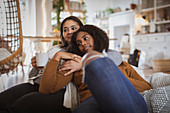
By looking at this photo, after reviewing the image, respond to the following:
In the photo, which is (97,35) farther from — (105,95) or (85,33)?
(105,95)

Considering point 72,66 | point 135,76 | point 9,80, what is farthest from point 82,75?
point 9,80

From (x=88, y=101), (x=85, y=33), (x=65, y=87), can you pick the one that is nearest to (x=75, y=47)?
(x=85, y=33)

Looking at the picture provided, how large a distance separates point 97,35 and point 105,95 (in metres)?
0.44

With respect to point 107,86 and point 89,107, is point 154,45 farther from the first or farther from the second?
point 107,86

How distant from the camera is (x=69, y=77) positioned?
38.7 inches

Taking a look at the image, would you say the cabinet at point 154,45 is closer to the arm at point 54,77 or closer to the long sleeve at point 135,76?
the long sleeve at point 135,76

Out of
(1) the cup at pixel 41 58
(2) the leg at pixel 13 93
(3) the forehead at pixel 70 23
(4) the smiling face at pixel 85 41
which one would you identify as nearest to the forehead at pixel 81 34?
(4) the smiling face at pixel 85 41

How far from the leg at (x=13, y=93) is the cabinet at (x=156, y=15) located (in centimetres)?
464

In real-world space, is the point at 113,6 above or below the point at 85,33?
above

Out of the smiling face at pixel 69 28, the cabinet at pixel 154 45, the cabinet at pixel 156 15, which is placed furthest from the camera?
the cabinet at pixel 156 15

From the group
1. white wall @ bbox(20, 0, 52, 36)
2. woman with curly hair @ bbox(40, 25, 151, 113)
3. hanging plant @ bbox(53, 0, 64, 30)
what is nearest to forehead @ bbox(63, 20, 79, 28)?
woman with curly hair @ bbox(40, 25, 151, 113)

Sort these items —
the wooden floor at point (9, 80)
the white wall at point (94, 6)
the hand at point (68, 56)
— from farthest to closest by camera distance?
the white wall at point (94, 6)
the wooden floor at point (9, 80)
the hand at point (68, 56)

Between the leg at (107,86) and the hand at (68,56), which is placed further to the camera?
the hand at (68,56)

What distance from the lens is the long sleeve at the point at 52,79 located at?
0.92 metres
